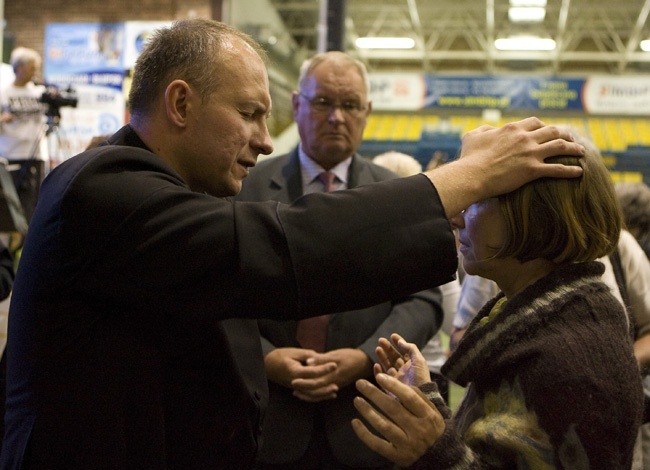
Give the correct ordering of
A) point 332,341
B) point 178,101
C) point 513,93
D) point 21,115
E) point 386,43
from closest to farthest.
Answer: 1. point 178,101
2. point 332,341
3. point 21,115
4. point 513,93
5. point 386,43

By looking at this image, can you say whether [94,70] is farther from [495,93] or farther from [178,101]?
[178,101]

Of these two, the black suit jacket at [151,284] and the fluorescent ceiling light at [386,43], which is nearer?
the black suit jacket at [151,284]

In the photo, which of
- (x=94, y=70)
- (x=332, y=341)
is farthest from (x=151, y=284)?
(x=94, y=70)

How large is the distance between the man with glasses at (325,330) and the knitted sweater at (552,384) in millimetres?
751

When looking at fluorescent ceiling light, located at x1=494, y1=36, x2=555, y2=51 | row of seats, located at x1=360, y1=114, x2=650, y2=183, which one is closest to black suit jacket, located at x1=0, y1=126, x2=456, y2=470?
row of seats, located at x1=360, y1=114, x2=650, y2=183

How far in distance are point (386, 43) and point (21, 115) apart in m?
15.4

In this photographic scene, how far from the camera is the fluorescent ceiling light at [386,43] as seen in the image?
2098 cm

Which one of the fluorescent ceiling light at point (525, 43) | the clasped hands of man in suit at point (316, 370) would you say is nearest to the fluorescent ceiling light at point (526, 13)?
the fluorescent ceiling light at point (525, 43)

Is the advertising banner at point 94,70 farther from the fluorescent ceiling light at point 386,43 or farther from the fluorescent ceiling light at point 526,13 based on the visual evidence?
the fluorescent ceiling light at point 386,43

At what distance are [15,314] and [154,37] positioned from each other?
1.85 ft

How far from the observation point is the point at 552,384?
135 cm

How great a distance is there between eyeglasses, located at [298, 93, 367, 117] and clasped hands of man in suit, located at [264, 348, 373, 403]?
3.11ft

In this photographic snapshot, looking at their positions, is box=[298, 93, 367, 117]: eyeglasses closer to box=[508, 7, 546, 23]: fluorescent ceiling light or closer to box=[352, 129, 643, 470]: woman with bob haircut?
box=[352, 129, 643, 470]: woman with bob haircut

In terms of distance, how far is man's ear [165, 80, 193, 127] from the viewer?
1314 mm
